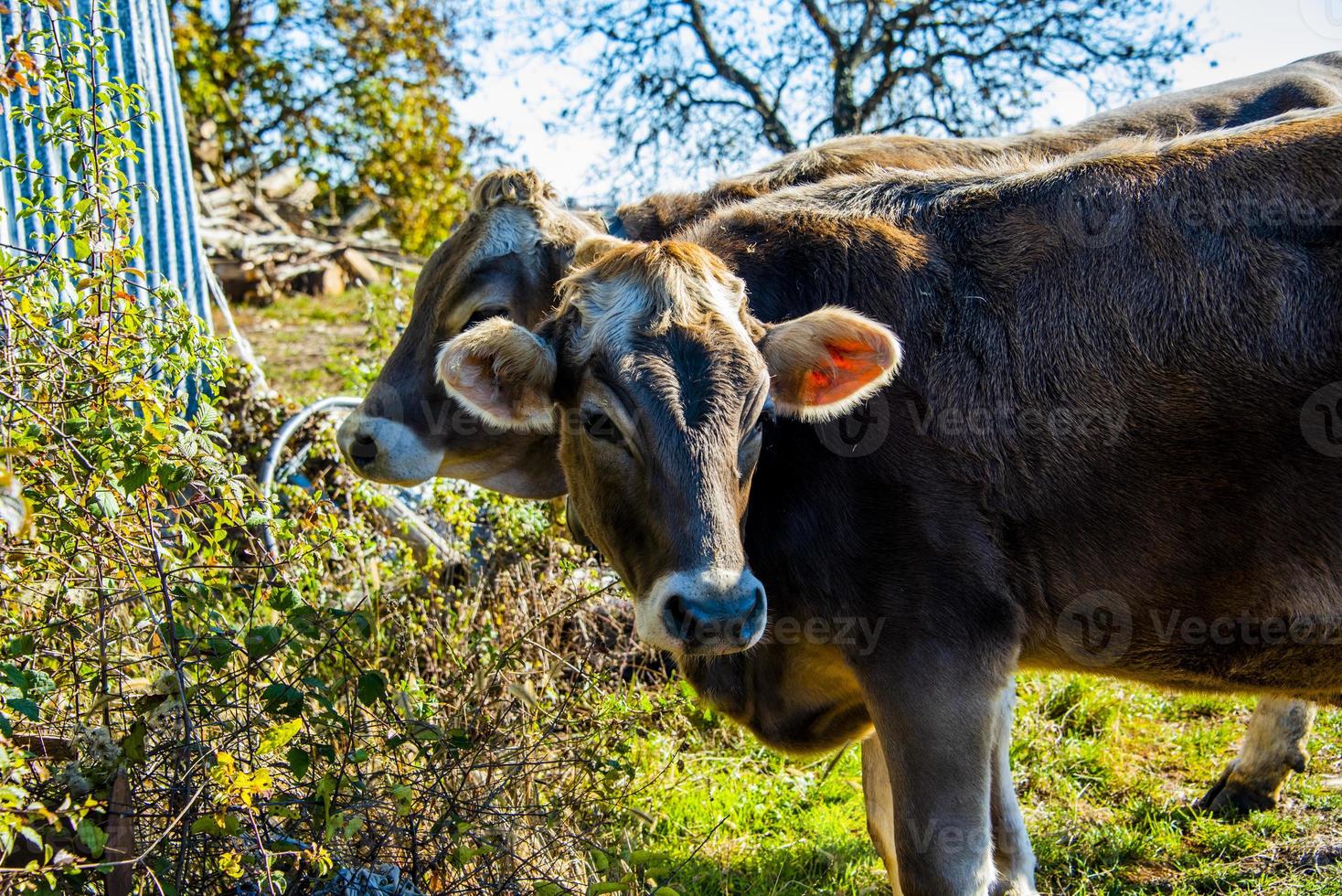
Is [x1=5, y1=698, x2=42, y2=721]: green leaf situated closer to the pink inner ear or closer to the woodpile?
the pink inner ear

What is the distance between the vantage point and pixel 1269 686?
3.63 metres

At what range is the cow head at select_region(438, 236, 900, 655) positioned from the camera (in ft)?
9.84

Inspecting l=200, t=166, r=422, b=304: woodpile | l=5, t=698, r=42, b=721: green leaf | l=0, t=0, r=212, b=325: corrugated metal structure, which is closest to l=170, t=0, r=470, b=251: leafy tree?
l=200, t=166, r=422, b=304: woodpile

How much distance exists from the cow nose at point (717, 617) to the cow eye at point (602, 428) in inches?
21.8

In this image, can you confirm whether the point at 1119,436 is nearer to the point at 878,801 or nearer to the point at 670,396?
the point at 670,396

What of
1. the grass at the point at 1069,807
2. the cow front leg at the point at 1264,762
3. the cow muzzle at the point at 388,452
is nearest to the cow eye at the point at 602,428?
the grass at the point at 1069,807

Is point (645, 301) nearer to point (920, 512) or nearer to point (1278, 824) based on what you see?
point (920, 512)

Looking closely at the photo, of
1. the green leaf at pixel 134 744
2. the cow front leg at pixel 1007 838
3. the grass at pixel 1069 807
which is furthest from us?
the grass at pixel 1069 807

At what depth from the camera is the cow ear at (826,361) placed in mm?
3299

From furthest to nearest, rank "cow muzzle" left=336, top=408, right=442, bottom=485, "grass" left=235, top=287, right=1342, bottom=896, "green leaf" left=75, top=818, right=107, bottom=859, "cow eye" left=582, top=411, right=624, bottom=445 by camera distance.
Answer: "cow muzzle" left=336, top=408, right=442, bottom=485
"grass" left=235, top=287, right=1342, bottom=896
"cow eye" left=582, top=411, right=624, bottom=445
"green leaf" left=75, top=818, right=107, bottom=859

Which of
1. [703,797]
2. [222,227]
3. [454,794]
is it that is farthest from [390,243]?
[454,794]

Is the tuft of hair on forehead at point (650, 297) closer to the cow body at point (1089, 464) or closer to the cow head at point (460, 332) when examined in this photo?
the cow body at point (1089, 464)

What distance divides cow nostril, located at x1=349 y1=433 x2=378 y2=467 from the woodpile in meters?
9.06

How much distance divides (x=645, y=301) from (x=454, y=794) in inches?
61.7
